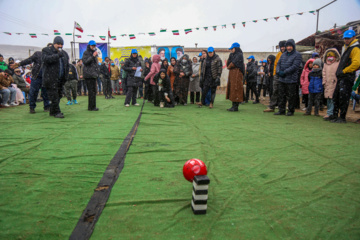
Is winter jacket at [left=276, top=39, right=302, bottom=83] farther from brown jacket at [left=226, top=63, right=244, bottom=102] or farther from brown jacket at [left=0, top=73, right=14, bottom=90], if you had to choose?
brown jacket at [left=0, top=73, right=14, bottom=90]

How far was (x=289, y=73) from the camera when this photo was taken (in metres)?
7.21

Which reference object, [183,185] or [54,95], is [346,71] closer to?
[183,185]

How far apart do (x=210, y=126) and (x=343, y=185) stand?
3.33 meters

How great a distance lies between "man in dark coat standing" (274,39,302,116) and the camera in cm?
716

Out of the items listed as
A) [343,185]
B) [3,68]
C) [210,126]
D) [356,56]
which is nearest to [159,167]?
[343,185]

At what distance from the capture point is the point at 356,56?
5.99m

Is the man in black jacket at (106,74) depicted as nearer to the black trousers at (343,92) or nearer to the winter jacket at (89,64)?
the winter jacket at (89,64)

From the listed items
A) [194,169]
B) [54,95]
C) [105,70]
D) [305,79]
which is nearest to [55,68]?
[54,95]

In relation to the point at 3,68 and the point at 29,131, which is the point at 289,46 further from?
the point at 3,68

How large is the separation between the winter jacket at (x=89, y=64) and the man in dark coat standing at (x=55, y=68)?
82cm

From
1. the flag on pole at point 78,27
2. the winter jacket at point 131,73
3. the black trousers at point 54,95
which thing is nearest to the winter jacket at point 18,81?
the winter jacket at point 131,73

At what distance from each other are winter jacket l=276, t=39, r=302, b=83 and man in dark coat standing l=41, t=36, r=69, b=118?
572 cm

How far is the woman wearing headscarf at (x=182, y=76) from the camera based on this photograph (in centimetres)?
1008

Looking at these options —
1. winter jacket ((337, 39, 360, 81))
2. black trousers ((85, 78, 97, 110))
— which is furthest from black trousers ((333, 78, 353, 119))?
black trousers ((85, 78, 97, 110))
